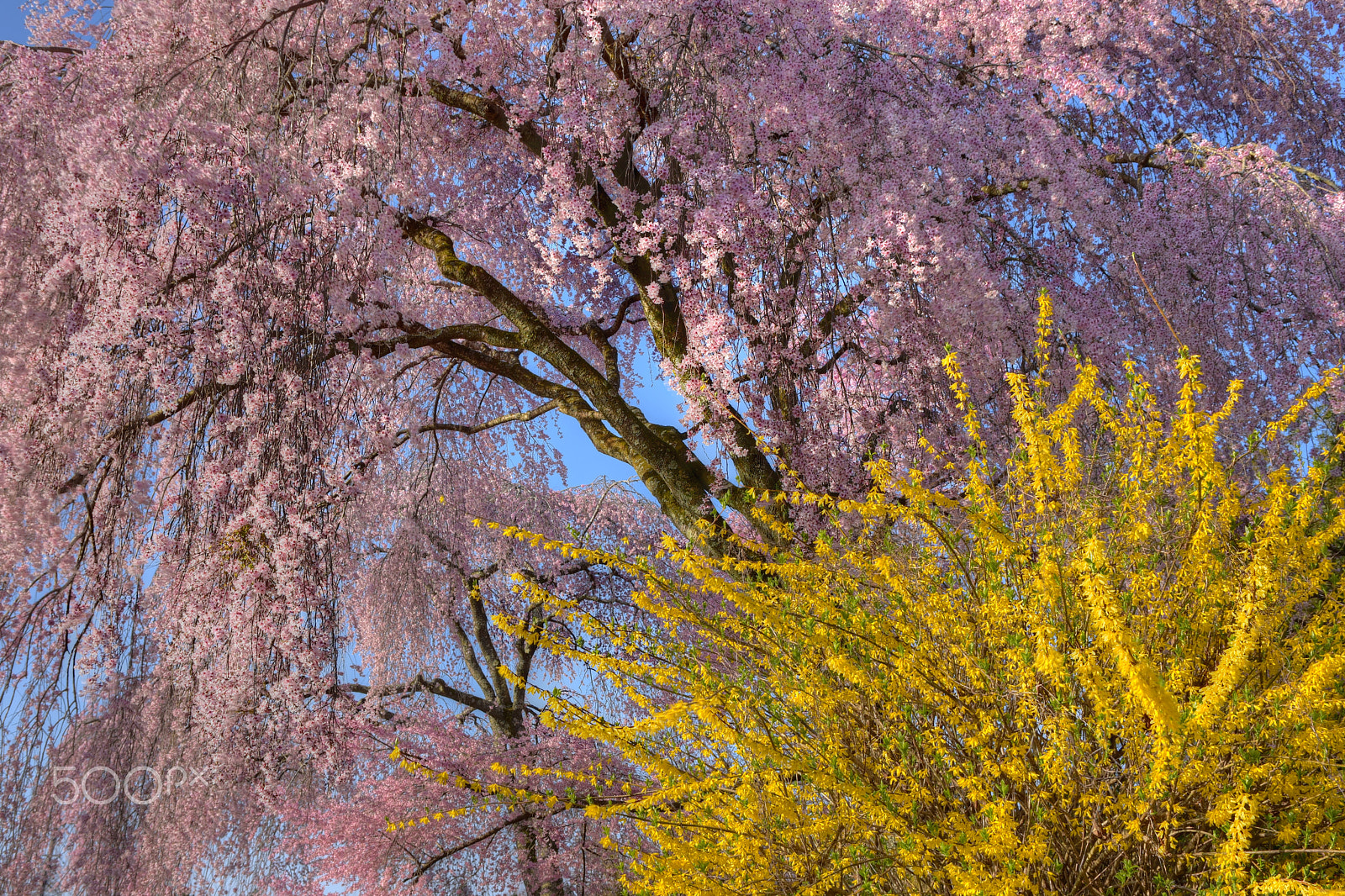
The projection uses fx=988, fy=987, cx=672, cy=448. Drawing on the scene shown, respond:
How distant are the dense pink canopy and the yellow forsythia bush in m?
1.05

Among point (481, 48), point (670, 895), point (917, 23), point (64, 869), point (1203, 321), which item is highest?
point (481, 48)

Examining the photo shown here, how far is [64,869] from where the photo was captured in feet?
24.6

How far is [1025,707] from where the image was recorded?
2.79 meters

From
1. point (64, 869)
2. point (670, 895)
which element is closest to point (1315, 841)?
point (670, 895)

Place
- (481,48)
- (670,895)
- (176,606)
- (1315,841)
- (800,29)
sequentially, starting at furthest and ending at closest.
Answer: (481,48)
(800,29)
(176,606)
(670,895)
(1315,841)

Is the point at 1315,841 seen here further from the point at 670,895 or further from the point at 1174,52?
the point at 1174,52

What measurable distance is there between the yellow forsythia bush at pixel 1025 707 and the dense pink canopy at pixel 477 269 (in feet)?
3.46

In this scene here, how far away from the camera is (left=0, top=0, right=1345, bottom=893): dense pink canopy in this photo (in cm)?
453

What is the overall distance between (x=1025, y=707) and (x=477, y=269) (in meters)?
4.93

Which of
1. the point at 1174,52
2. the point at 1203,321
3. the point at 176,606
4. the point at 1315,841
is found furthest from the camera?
the point at 1174,52

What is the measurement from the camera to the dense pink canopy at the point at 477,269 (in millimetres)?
4531

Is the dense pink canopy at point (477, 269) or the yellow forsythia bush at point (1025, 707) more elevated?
the dense pink canopy at point (477, 269)

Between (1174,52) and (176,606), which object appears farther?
(1174,52)

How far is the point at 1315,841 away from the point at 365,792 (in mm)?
6856
